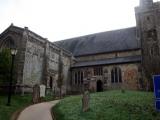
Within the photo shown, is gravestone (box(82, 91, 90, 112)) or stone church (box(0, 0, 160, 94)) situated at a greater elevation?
stone church (box(0, 0, 160, 94))

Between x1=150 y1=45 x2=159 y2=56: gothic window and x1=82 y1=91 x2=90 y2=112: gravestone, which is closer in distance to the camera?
x1=82 y1=91 x2=90 y2=112: gravestone

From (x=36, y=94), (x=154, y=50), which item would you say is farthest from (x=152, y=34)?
(x=36, y=94)

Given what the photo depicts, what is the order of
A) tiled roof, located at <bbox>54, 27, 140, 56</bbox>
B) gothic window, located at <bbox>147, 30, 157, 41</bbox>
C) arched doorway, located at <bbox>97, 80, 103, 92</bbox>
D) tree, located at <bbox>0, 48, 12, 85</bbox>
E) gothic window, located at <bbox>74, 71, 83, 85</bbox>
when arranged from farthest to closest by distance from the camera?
1. tiled roof, located at <bbox>54, 27, 140, 56</bbox>
2. gothic window, located at <bbox>74, 71, 83, 85</bbox>
3. arched doorway, located at <bbox>97, 80, 103, 92</bbox>
4. gothic window, located at <bbox>147, 30, 157, 41</bbox>
5. tree, located at <bbox>0, 48, 12, 85</bbox>

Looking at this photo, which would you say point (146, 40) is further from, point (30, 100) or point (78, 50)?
point (30, 100)

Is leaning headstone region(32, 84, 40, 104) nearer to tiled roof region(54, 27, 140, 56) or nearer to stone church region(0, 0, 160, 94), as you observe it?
stone church region(0, 0, 160, 94)

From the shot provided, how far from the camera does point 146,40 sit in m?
36.8

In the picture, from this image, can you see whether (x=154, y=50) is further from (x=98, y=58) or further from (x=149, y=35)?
(x=98, y=58)

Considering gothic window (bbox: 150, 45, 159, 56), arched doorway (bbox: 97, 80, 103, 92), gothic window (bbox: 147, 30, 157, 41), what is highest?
gothic window (bbox: 147, 30, 157, 41)

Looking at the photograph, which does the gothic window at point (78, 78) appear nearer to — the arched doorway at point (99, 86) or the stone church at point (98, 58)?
the stone church at point (98, 58)

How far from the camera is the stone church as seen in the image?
29.4m

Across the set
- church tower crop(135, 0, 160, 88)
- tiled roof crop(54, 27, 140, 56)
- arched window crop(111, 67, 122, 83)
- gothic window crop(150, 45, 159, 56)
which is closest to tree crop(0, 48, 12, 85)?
arched window crop(111, 67, 122, 83)

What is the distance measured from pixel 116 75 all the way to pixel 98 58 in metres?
7.03

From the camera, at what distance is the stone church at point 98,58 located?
2941 centimetres

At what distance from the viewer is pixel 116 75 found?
3634 cm
